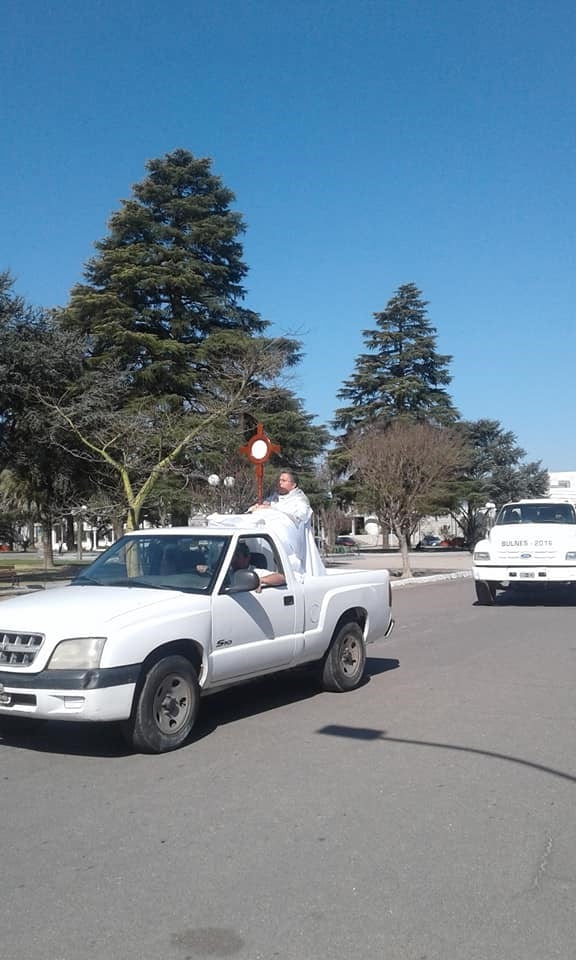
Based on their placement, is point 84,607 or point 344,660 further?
point 344,660

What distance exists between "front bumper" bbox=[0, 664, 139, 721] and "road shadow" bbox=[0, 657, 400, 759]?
636mm

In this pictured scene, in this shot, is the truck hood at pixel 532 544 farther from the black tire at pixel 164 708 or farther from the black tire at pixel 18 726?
the black tire at pixel 18 726

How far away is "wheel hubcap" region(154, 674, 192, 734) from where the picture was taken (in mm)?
6534

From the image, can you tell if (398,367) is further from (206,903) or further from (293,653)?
(206,903)

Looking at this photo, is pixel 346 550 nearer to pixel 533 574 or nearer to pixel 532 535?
pixel 532 535

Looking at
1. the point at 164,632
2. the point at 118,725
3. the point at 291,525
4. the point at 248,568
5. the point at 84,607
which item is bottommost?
the point at 118,725

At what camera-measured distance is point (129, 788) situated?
577cm

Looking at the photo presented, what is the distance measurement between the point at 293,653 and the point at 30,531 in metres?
96.4

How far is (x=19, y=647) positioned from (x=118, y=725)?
144 cm

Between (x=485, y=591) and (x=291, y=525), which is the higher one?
(x=291, y=525)

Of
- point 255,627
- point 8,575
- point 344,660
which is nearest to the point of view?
point 255,627

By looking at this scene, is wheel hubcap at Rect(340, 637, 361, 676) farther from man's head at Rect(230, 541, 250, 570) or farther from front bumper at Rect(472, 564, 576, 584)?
front bumper at Rect(472, 564, 576, 584)

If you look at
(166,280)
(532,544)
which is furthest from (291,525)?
(166,280)

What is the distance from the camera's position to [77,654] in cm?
618
